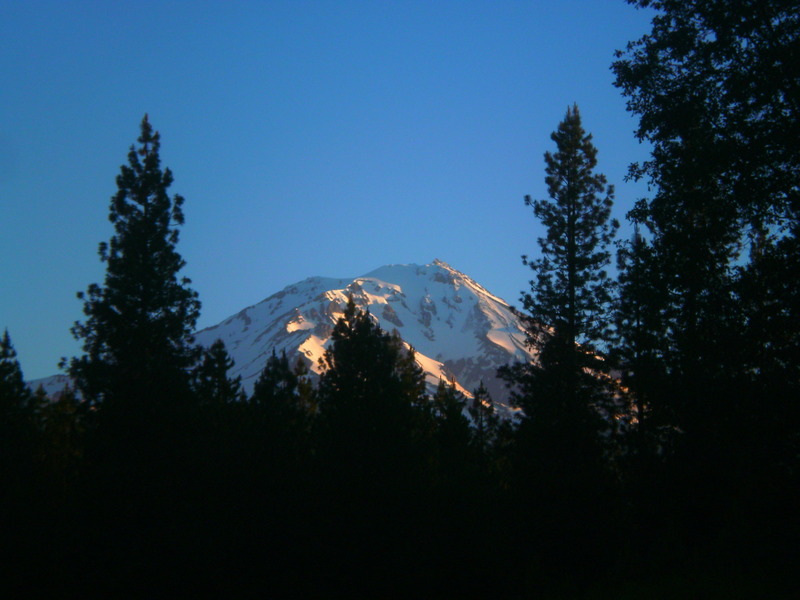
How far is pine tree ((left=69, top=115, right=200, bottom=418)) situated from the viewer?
851 inches

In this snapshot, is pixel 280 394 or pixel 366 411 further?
pixel 280 394

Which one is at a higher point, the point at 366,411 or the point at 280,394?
the point at 280,394

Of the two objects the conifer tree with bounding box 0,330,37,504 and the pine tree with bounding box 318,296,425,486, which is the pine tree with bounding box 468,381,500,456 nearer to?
the pine tree with bounding box 318,296,425,486

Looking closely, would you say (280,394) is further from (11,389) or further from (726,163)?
(726,163)

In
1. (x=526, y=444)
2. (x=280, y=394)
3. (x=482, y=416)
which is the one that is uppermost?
(x=482, y=416)

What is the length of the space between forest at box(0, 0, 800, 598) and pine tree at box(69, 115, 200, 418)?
0.07m

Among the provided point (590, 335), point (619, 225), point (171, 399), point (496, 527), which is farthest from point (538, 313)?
point (171, 399)

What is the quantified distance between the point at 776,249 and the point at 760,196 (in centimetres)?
96

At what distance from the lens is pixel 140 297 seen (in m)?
22.6

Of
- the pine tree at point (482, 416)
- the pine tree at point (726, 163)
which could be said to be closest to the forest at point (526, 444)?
the pine tree at point (726, 163)

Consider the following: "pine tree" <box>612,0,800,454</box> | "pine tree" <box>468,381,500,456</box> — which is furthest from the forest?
"pine tree" <box>468,381,500,456</box>

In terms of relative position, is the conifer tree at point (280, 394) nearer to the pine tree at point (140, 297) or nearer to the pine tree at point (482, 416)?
the pine tree at point (140, 297)

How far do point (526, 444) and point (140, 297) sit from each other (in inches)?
467

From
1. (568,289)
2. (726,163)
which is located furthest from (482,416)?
(726,163)
